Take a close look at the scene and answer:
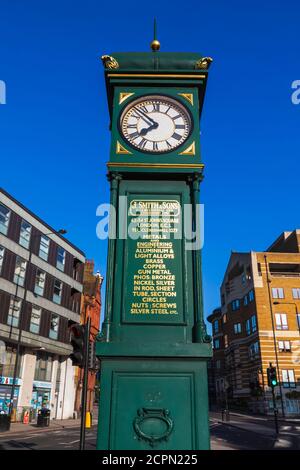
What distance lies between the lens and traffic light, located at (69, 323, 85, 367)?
8.64m

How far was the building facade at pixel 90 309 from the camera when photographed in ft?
164

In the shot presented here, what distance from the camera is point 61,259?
4388cm

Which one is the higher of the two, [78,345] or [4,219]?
[4,219]

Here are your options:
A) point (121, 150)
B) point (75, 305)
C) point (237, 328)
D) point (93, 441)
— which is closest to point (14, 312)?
point (75, 305)

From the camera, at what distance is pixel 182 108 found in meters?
9.60

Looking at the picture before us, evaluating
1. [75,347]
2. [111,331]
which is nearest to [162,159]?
[111,331]

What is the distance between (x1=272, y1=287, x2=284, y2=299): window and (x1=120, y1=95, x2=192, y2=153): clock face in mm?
57407

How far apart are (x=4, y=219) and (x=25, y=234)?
3.35 m

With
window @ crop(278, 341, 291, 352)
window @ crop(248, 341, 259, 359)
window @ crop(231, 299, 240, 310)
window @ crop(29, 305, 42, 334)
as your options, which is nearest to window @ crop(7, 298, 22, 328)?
window @ crop(29, 305, 42, 334)

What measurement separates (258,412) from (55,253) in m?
37.5

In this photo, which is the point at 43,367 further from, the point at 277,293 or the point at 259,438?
the point at 277,293

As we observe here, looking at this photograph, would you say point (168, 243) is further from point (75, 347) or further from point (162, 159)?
point (75, 347)

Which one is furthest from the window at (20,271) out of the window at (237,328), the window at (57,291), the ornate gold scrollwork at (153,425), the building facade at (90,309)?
the window at (237,328)
